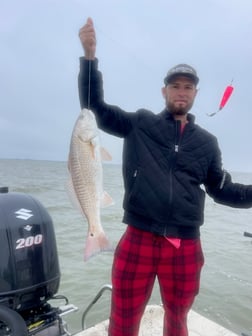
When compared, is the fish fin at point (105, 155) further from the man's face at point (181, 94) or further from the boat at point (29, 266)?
the boat at point (29, 266)

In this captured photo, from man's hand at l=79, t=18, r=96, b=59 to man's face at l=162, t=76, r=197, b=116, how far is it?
0.74 meters

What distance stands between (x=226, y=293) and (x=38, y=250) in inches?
225

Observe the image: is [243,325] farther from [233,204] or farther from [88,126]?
[88,126]

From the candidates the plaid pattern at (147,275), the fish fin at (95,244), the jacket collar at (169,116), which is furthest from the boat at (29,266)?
the jacket collar at (169,116)

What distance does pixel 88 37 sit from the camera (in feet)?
8.09

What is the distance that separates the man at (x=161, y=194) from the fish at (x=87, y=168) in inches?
13.7

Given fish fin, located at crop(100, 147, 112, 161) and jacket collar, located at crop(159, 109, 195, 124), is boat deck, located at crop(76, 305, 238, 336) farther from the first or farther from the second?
jacket collar, located at crop(159, 109, 195, 124)

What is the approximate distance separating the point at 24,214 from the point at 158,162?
1.28 meters

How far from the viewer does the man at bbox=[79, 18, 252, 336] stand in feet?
9.09

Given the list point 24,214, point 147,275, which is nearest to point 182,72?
point 147,275

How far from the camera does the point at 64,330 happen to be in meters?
3.03

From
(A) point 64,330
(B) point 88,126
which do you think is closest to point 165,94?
(B) point 88,126

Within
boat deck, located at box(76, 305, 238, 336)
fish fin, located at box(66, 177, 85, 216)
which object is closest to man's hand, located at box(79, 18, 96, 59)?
fish fin, located at box(66, 177, 85, 216)

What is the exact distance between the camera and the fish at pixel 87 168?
94.4 inches
